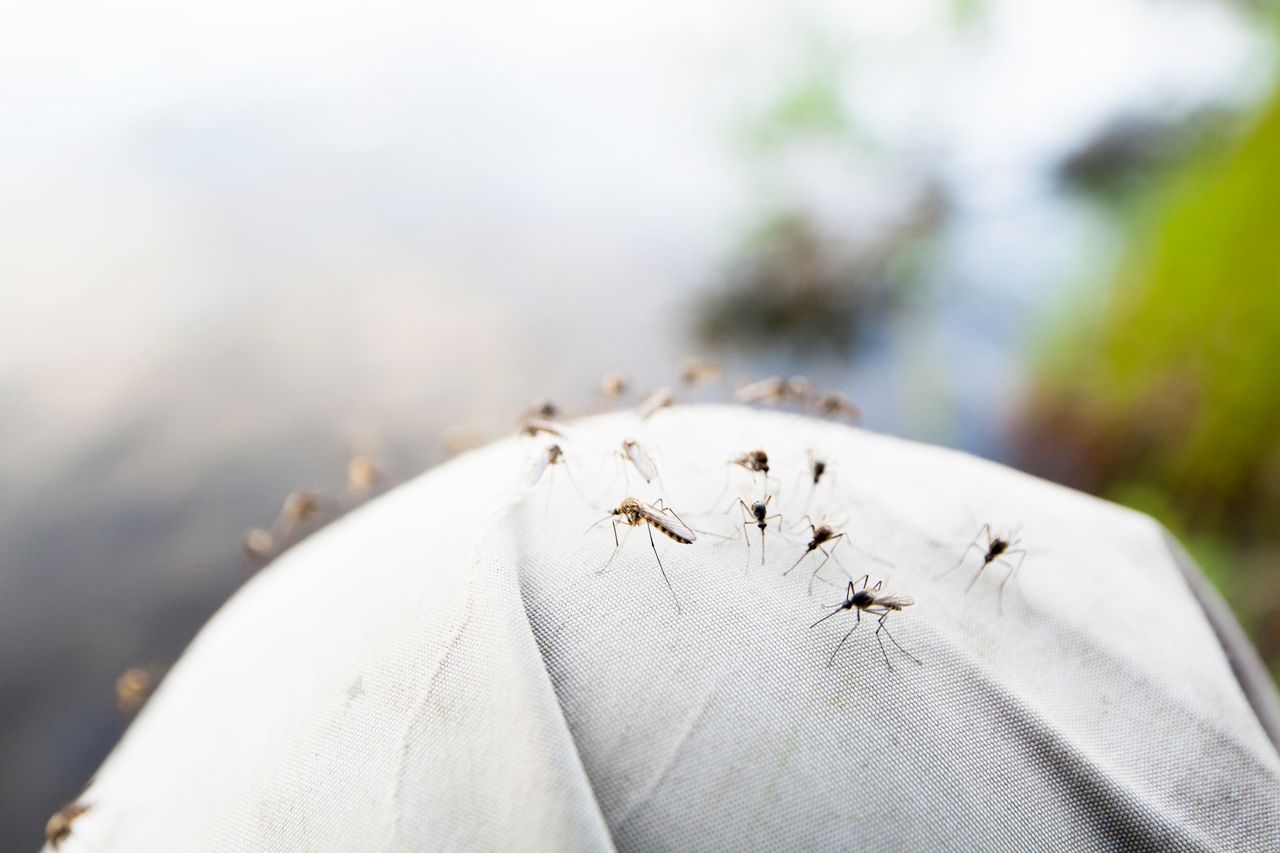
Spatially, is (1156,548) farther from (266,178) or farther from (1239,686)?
(266,178)

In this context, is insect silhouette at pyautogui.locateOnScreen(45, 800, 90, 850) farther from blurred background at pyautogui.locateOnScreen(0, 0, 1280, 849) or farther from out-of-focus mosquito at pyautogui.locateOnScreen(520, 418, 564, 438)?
blurred background at pyautogui.locateOnScreen(0, 0, 1280, 849)

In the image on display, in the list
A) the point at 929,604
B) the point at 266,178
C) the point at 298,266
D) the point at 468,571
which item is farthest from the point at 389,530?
the point at 266,178

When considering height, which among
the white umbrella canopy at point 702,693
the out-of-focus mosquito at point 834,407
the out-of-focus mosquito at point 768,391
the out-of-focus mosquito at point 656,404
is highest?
the out-of-focus mosquito at point 834,407

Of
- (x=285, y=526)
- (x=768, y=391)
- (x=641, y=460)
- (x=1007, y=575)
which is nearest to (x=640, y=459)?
(x=641, y=460)

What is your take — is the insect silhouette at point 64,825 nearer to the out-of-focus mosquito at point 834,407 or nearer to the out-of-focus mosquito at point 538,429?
the out-of-focus mosquito at point 538,429

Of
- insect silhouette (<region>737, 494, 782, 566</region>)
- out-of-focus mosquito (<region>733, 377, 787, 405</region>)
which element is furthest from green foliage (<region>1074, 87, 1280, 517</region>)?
insect silhouette (<region>737, 494, 782, 566</region>)

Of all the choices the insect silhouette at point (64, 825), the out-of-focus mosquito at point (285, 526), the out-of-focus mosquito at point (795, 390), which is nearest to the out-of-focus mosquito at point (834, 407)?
the out-of-focus mosquito at point (795, 390)

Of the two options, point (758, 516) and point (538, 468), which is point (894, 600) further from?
point (538, 468)
